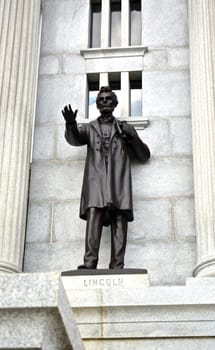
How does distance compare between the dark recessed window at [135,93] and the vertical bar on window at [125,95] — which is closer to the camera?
the vertical bar on window at [125,95]

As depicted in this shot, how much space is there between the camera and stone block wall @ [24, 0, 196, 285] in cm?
1060

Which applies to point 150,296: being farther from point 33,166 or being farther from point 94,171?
point 33,166

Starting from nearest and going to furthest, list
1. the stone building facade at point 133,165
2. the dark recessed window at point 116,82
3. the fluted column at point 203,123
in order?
1. the stone building facade at point 133,165
2. the fluted column at point 203,123
3. the dark recessed window at point 116,82

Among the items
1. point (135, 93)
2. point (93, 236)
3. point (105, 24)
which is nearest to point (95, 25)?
point (105, 24)

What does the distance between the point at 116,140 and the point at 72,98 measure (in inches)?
70.2

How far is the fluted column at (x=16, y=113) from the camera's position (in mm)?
10164

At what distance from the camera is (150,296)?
28.2ft

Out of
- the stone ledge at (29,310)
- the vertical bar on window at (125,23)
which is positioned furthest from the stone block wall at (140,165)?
the stone ledge at (29,310)

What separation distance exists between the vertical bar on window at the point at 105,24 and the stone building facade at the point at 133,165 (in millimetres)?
28

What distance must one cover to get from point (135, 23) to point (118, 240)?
4804 mm

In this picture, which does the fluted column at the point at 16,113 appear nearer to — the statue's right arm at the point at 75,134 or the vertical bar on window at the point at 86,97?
the statue's right arm at the point at 75,134

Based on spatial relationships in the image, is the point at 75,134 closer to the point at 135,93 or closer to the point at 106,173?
the point at 106,173

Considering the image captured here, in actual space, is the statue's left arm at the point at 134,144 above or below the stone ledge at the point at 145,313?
above

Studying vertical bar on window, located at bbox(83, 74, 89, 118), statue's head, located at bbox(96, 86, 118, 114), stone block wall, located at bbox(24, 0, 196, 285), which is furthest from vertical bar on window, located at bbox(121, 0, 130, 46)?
statue's head, located at bbox(96, 86, 118, 114)
